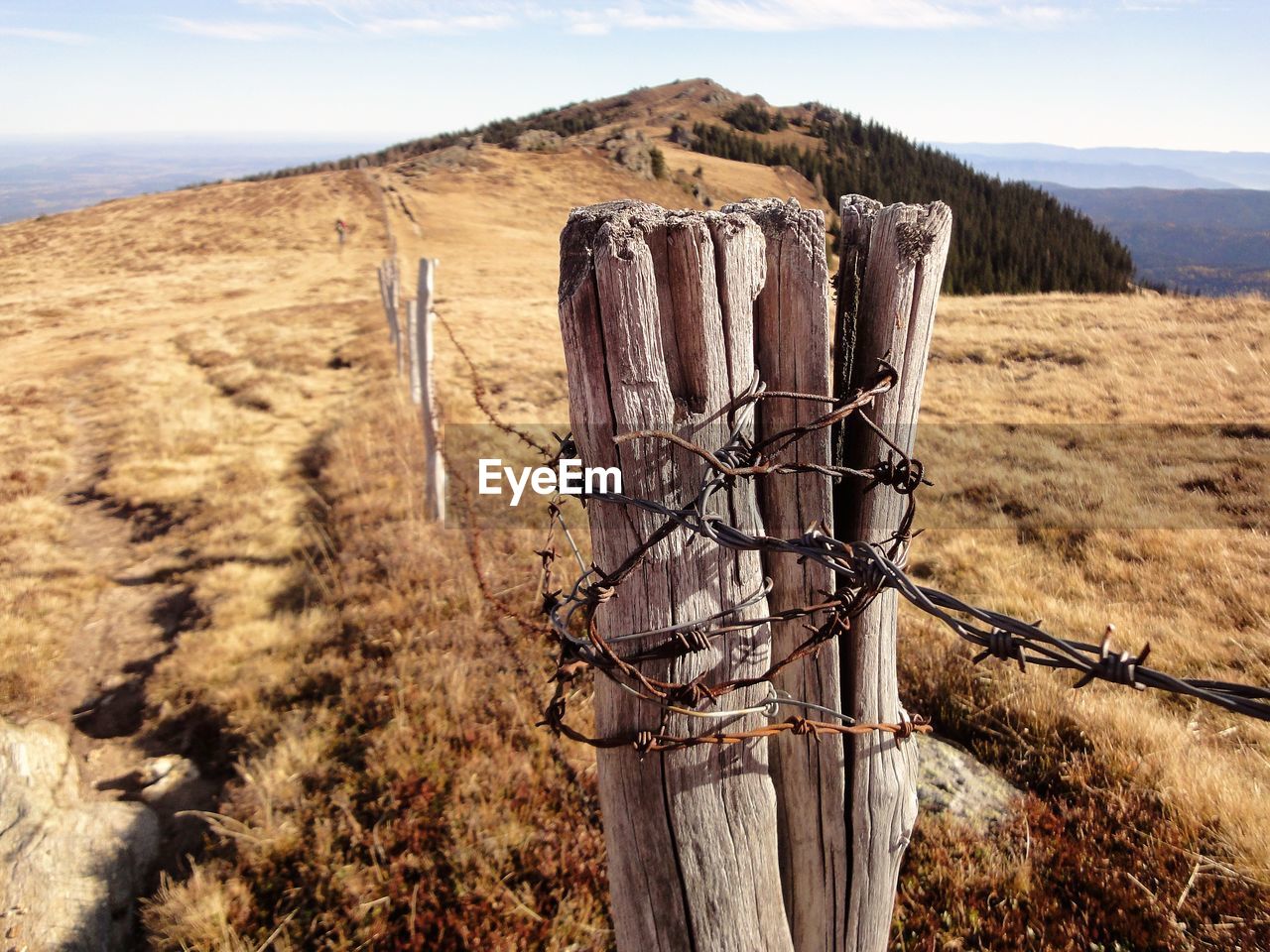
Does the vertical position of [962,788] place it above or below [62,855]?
above

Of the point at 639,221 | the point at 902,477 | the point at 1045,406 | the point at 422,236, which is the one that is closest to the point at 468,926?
the point at 902,477

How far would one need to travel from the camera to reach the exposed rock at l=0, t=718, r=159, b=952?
135 inches

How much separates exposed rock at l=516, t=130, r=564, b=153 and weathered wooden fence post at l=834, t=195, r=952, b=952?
63.7 metres

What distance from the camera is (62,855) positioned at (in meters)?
3.78

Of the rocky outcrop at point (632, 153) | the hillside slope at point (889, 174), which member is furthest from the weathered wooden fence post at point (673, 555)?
the rocky outcrop at point (632, 153)

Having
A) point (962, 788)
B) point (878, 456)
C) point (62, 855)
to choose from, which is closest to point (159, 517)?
point (62, 855)

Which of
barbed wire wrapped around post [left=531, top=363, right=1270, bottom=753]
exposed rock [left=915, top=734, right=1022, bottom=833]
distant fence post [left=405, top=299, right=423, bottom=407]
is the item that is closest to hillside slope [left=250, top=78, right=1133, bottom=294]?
distant fence post [left=405, top=299, right=423, bottom=407]

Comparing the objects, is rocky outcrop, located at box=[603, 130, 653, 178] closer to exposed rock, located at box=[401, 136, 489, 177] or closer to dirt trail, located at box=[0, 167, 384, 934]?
exposed rock, located at box=[401, 136, 489, 177]

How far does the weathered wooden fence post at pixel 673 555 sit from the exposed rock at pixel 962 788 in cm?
177

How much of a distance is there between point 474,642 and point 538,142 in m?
66.0

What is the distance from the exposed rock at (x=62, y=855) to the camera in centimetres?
342

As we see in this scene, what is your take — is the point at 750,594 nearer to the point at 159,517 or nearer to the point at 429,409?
the point at 429,409

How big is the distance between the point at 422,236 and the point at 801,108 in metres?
83.1

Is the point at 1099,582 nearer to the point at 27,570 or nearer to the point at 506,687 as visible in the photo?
the point at 506,687
